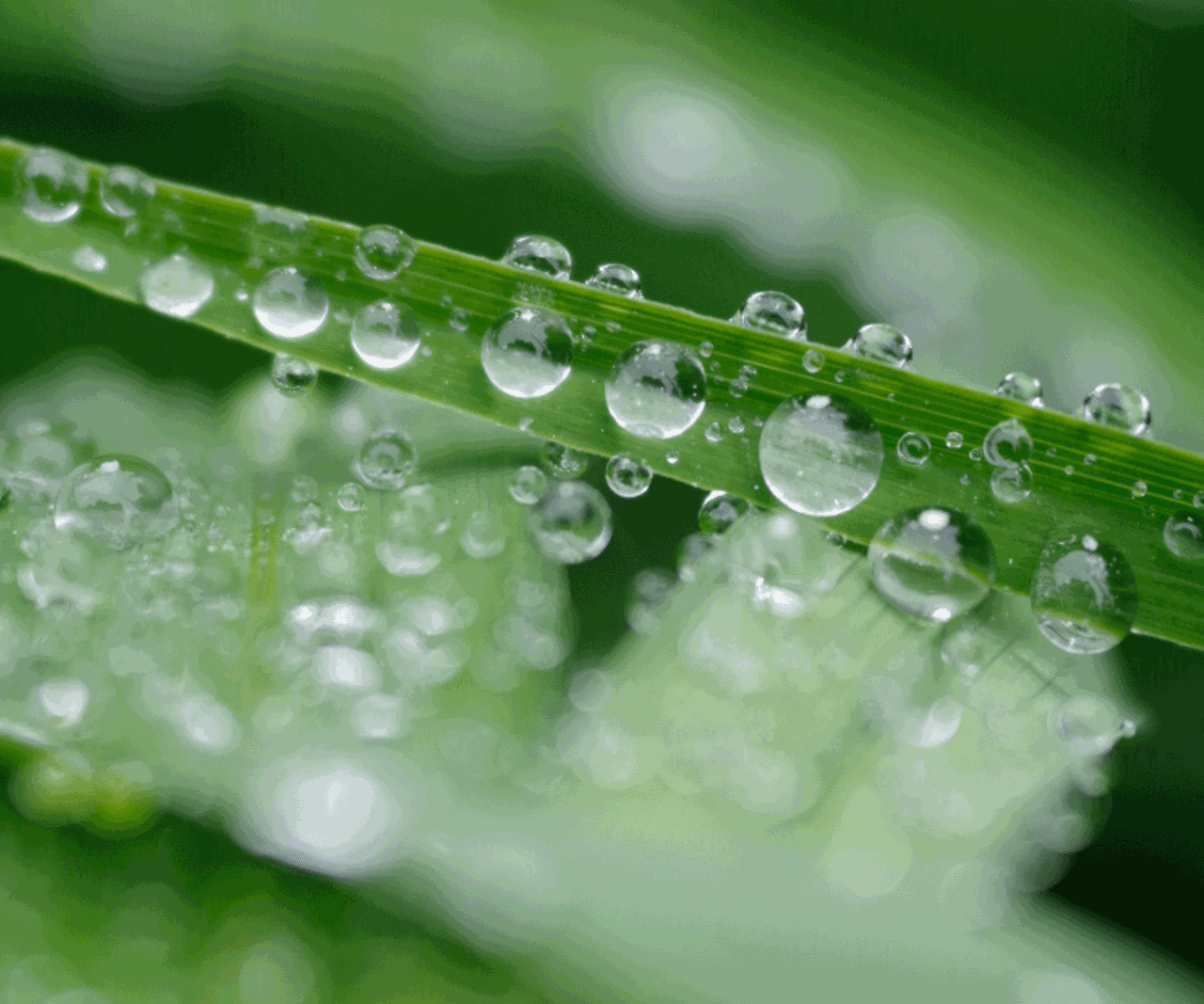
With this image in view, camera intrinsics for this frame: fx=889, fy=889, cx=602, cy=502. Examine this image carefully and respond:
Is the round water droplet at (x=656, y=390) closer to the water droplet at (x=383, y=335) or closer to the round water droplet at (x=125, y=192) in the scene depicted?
the water droplet at (x=383, y=335)

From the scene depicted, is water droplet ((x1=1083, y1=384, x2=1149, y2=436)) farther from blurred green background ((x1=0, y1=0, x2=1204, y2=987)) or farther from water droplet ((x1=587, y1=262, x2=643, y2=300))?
blurred green background ((x1=0, y1=0, x2=1204, y2=987))

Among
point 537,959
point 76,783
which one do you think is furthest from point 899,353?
point 76,783

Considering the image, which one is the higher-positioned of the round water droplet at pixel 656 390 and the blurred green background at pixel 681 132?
the blurred green background at pixel 681 132

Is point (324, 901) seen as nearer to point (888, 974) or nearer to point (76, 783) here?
point (76, 783)

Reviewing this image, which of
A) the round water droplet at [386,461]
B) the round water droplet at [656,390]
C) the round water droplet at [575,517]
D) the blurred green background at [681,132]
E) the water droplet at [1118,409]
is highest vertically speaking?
the blurred green background at [681,132]

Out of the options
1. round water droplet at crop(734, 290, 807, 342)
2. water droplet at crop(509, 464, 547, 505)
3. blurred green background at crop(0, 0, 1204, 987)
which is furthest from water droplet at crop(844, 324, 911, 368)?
blurred green background at crop(0, 0, 1204, 987)

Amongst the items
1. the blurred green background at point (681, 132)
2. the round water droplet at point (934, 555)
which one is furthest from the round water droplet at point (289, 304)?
the blurred green background at point (681, 132)
